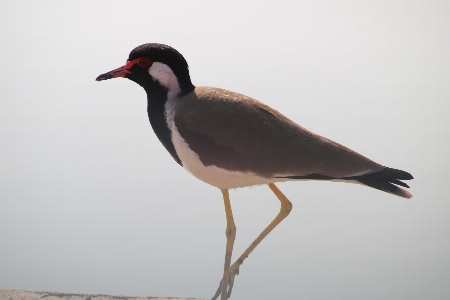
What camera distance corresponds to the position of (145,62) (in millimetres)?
4418

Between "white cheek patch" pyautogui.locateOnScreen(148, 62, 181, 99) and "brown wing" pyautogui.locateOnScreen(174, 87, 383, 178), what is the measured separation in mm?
156

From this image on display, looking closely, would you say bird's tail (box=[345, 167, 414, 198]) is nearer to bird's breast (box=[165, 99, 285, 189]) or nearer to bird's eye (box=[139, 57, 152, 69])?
bird's breast (box=[165, 99, 285, 189])

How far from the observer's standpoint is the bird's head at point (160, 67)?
4.39 m

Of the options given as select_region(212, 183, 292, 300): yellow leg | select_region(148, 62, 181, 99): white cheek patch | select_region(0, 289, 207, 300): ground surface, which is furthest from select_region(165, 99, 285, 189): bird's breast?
select_region(0, 289, 207, 300): ground surface

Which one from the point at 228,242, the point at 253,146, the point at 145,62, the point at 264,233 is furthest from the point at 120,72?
the point at 264,233

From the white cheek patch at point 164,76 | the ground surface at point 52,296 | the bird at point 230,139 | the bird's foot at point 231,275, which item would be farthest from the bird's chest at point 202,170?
the ground surface at point 52,296

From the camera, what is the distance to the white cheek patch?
173 inches

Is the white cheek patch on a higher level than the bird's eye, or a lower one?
lower

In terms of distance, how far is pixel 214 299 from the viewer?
15.9 feet

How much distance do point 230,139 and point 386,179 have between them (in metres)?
1.10

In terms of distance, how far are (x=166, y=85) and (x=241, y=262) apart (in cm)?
152

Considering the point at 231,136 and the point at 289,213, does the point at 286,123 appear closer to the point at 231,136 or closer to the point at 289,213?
the point at 231,136

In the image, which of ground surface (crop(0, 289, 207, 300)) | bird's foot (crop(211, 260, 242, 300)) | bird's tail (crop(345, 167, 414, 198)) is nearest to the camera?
bird's tail (crop(345, 167, 414, 198))

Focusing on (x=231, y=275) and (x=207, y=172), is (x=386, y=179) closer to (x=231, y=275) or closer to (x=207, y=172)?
(x=207, y=172)
